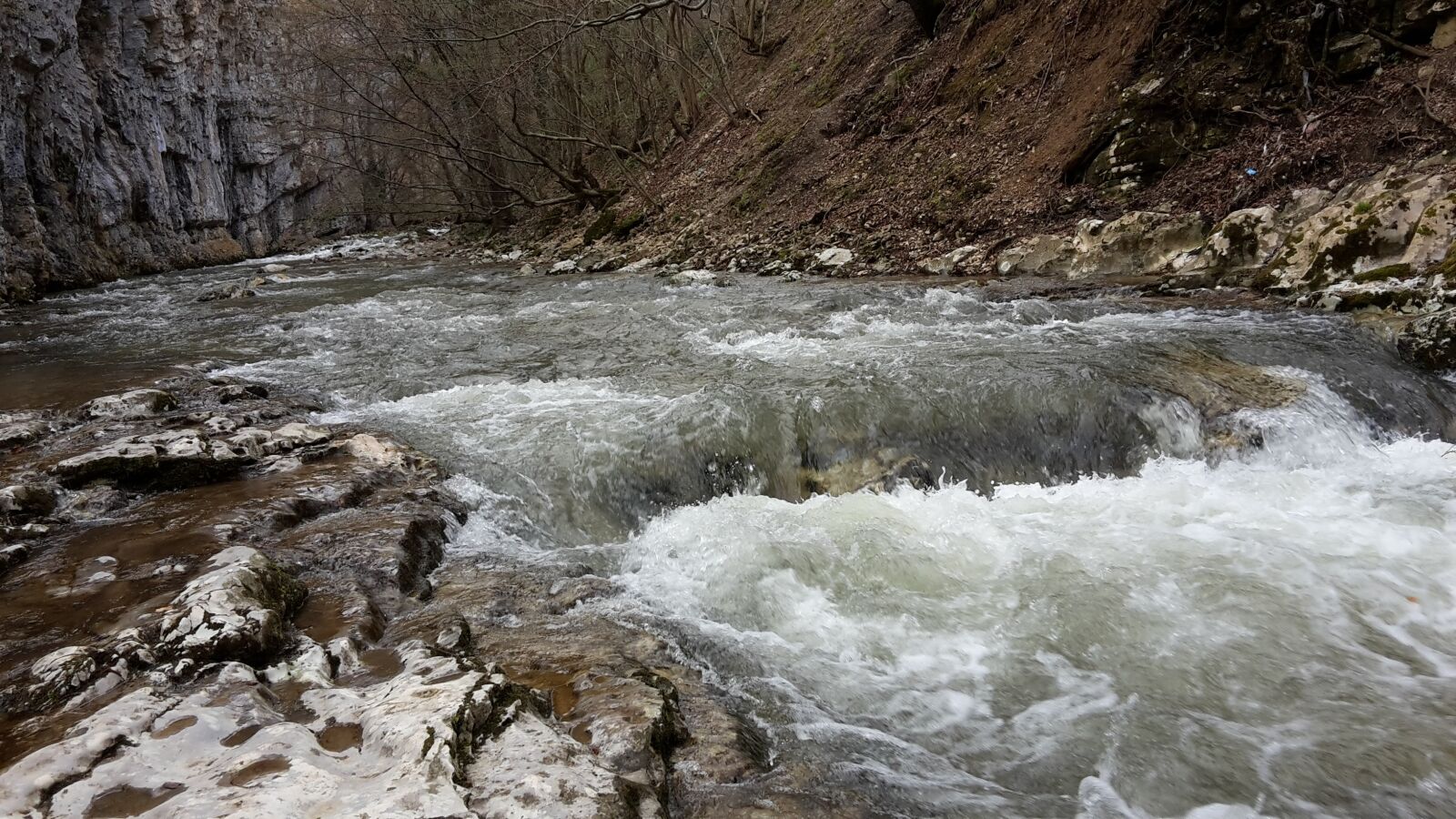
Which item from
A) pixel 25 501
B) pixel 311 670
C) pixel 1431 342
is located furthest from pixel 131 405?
pixel 1431 342

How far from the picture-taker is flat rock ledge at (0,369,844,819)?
2.02 meters

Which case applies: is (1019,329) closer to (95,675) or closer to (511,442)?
(511,442)

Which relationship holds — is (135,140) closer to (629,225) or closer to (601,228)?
(601,228)

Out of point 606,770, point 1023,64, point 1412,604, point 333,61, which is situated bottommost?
point 1412,604

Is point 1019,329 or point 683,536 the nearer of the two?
point 683,536

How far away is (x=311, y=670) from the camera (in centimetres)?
271

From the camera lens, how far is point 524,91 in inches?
757

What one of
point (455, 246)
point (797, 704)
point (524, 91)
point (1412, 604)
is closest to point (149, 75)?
point (455, 246)

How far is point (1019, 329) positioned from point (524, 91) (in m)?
16.1

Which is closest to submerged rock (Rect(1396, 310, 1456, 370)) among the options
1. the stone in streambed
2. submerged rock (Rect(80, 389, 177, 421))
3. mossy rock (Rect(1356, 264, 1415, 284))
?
mossy rock (Rect(1356, 264, 1415, 284))

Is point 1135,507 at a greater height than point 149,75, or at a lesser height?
lesser

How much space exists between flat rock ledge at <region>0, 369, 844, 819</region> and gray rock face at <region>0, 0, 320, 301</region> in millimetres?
13017

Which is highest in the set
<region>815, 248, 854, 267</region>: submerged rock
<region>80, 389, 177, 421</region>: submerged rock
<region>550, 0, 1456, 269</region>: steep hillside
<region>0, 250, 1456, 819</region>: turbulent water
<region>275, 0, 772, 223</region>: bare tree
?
<region>275, 0, 772, 223</region>: bare tree

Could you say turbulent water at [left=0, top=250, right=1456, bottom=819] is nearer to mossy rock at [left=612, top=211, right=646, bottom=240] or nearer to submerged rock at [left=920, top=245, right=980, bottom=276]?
submerged rock at [left=920, top=245, right=980, bottom=276]
